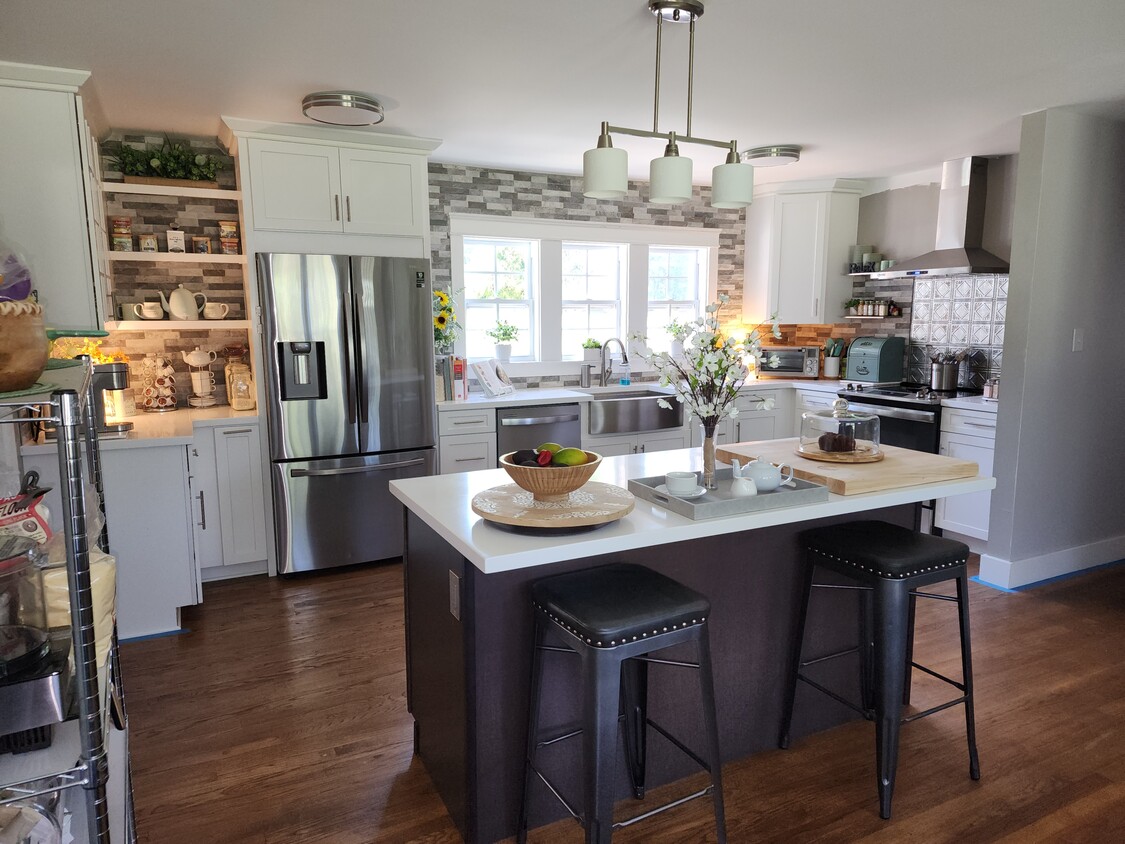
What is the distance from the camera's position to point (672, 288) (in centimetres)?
571

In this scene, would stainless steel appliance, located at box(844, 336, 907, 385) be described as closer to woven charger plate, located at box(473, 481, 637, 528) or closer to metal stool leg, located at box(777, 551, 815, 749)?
metal stool leg, located at box(777, 551, 815, 749)

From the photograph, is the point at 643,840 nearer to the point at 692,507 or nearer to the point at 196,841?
the point at 692,507

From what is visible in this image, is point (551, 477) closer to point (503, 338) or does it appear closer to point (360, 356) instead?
point (360, 356)

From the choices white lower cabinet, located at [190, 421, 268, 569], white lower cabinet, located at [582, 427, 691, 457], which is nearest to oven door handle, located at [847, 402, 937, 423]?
white lower cabinet, located at [582, 427, 691, 457]

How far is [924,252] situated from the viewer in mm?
5016

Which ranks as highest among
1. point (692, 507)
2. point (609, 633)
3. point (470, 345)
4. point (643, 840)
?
point (470, 345)

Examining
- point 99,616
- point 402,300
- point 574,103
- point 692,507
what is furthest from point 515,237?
point 99,616

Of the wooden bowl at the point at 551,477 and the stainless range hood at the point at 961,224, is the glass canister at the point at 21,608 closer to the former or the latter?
the wooden bowl at the point at 551,477

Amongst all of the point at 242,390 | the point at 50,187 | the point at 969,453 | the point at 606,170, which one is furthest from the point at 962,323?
the point at 50,187

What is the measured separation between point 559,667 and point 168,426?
8.16 ft

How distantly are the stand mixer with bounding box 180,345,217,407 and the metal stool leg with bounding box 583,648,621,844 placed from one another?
10.8ft

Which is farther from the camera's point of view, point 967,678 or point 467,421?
point 467,421

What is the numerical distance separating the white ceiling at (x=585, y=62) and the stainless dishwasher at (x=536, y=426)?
5.17ft

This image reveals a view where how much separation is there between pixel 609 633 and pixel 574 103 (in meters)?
2.60
